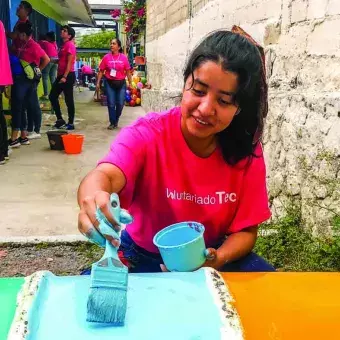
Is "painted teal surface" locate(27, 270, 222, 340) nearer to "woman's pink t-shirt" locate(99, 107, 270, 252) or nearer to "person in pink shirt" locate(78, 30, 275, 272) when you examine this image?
"person in pink shirt" locate(78, 30, 275, 272)

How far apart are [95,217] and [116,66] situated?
8.17m

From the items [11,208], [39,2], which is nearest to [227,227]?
[11,208]

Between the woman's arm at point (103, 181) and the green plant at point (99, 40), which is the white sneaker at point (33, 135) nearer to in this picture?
the woman's arm at point (103, 181)

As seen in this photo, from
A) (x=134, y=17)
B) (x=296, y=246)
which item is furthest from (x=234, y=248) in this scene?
(x=134, y=17)

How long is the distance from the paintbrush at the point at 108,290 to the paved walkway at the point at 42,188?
2517 mm

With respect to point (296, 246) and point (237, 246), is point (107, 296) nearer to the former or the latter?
point (237, 246)

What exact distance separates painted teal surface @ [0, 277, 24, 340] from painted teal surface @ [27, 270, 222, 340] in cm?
4

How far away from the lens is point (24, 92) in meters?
6.39

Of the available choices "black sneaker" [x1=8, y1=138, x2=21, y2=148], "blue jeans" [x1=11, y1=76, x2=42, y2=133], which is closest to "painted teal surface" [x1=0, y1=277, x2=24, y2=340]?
"blue jeans" [x1=11, y1=76, x2=42, y2=133]

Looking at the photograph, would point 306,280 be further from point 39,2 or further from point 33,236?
point 39,2

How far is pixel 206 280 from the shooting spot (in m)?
1.22

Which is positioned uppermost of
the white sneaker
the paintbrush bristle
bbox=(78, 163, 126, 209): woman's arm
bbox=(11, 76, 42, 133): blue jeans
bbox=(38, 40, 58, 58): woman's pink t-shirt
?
bbox=(38, 40, 58, 58): woman's pink t-shirt

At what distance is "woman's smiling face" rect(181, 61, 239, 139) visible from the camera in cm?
157

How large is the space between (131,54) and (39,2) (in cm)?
470
